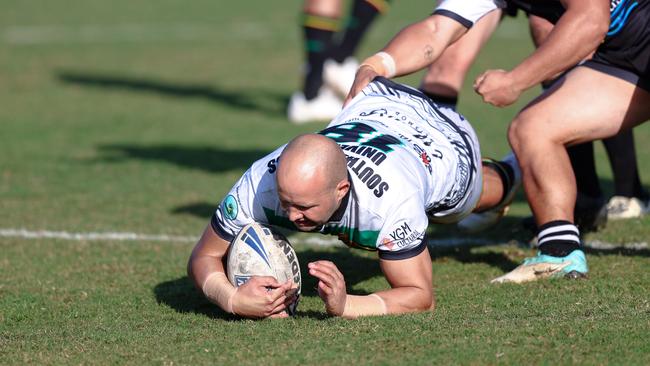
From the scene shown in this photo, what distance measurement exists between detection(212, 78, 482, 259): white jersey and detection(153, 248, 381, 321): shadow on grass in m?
0.43

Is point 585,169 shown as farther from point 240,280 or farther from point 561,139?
point 240,280

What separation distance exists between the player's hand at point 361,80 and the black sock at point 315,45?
217 inches

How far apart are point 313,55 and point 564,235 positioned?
→ 20.2 feet

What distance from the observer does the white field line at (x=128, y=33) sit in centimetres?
1731

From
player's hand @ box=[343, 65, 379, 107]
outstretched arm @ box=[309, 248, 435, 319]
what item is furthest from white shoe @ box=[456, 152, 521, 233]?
outstretched arm @ box=[309, 248, 435, 319]

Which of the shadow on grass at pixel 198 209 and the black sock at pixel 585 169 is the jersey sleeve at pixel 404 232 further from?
the shadow on grass at pixel 198 209

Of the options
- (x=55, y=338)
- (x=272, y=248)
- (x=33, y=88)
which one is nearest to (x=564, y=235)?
(x=272, y=248)

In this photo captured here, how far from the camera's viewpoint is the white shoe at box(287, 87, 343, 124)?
438 inches

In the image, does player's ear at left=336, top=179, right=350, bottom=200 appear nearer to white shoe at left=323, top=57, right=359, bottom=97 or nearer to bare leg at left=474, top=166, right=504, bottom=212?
bare leg at left=474, top=166, right=504, bottom=212

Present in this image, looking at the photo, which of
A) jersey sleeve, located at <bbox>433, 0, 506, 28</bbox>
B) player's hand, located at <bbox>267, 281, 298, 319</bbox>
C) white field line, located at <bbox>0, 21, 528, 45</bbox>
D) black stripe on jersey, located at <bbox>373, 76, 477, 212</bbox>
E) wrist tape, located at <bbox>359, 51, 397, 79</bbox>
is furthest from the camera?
white field line, located at <bbox>0, 21, 528, 45</bbox>

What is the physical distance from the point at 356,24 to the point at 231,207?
21.6 feet

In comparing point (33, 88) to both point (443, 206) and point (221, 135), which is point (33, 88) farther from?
point (443, 206)

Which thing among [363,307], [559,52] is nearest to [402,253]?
[363,307]

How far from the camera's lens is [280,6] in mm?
21391
